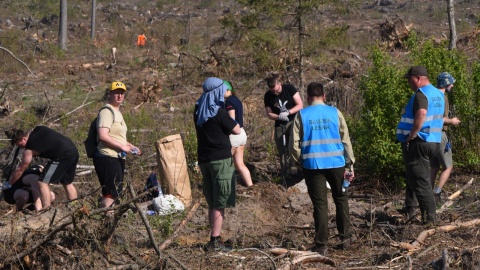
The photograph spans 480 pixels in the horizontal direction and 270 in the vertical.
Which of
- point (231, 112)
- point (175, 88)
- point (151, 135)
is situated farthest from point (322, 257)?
point (175, 88)

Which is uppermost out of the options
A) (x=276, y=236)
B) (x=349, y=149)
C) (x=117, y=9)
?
(x=117, y=9)

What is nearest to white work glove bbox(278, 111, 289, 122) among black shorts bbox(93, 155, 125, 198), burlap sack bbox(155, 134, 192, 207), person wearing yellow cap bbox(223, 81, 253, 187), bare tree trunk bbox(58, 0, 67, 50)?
person wearing yellow cap bbox(223, 81, 253, 187)

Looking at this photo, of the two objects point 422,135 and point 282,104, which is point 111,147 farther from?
point 422,135

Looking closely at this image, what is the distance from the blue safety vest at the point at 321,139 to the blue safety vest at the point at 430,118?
1187mm

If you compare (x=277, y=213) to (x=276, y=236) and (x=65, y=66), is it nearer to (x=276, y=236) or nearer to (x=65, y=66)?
(x=276, y=236)

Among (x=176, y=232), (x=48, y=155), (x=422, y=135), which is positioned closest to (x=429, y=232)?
(x=422, y=135)

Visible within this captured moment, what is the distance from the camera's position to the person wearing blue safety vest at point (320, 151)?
7203 mm

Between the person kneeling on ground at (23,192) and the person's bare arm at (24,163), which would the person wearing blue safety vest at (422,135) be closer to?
the person's bare arm at (24,163)

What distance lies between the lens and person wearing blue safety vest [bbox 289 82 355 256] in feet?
23.6

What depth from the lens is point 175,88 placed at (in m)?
17.3

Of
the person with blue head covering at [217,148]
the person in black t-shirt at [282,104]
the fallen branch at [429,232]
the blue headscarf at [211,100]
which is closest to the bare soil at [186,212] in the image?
the fallen branch at [429,232]

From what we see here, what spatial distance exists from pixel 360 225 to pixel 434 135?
123 cm

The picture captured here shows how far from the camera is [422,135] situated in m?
7.95

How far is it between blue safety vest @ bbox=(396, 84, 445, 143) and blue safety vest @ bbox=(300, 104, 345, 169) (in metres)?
1.19
